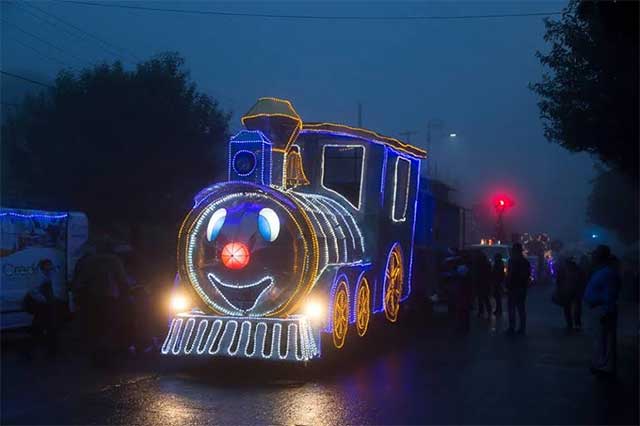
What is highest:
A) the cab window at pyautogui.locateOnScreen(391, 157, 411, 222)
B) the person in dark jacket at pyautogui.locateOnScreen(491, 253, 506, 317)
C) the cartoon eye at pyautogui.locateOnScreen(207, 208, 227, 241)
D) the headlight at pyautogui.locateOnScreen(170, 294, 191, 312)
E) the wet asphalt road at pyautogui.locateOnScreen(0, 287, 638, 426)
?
the cab window at pyautogui.locateOnScreen(391, 157, 411, 222)

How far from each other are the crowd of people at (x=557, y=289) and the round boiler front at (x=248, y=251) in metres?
3.93

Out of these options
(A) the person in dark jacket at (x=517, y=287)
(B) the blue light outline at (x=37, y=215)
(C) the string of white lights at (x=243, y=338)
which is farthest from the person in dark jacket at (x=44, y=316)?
(A) the person in dark jacket at (x=517, y=287)

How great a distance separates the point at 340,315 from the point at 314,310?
88 centimetres

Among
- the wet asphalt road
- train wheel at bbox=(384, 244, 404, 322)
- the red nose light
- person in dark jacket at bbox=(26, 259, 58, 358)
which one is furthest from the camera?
train wheel at bbox=(384, 244, 404, 322)

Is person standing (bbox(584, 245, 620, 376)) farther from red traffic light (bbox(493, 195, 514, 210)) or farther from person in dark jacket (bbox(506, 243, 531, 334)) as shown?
red traffic light (bbox(493, 195, 514, 210))

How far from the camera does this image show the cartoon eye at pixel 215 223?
11.2 metres

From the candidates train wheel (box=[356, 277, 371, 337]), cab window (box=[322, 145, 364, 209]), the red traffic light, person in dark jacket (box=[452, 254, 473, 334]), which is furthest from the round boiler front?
the red traffic light

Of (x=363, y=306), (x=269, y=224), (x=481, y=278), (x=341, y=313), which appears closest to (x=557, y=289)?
(x=481, y=278)

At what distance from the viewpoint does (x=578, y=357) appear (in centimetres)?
1259

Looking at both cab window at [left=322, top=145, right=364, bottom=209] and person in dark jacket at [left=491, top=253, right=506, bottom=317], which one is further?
person in dark jacket at [left=491, top=253, right=506, bottom=317]

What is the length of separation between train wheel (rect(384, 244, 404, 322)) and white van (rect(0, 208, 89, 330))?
5.73 metres

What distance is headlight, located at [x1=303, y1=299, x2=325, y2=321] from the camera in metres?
10.6

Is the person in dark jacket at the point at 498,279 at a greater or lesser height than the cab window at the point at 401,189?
lesser

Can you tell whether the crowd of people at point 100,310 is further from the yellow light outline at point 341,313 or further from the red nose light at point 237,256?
the yellow light outline at point 341,313
